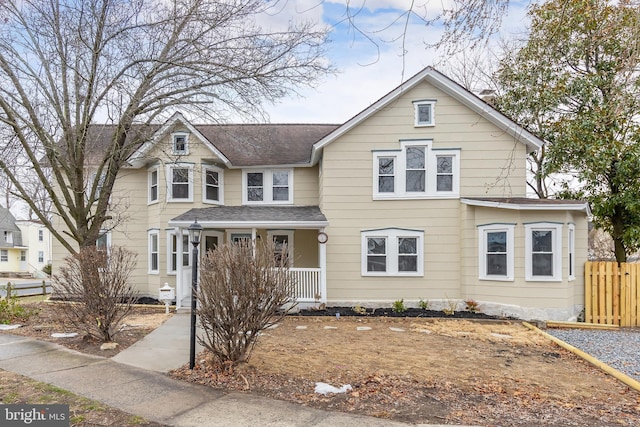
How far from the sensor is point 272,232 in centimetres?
1458

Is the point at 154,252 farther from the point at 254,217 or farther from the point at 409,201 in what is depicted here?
the point at 409,201

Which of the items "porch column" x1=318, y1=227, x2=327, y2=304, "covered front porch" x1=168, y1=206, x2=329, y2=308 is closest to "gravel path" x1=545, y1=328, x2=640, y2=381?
"porch column" x1=318, y1=227, x2=327, y2=304

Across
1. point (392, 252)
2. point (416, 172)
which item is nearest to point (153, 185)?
point (392, 252)

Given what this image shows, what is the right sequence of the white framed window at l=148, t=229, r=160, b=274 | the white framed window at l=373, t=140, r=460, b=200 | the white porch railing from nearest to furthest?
the white porch railing < the white framed window at l=373, t=140, r=460, b=200 < the white framed window at l=148, t=229, r=160, b=274

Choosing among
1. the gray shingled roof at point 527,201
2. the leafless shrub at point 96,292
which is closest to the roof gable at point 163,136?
the leafless shrub at point 96,292

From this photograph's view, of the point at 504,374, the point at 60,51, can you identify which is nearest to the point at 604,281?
the point at 504,374

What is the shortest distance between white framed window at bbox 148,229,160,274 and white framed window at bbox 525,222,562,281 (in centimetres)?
1194

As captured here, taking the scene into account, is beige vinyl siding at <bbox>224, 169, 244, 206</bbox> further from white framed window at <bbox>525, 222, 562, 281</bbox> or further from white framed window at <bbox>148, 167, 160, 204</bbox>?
white framed window at <bbox>525, 222, 562, 281</bbox>

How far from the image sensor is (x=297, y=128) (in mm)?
17453

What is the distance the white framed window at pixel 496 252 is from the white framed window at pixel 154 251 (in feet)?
35.4

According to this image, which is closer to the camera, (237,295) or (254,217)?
(237,295)

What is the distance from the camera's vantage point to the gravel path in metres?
7.05

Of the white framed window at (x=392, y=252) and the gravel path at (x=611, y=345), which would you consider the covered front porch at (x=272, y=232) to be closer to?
the white framed window at (x=392, y=252)

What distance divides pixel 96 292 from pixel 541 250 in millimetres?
10937
